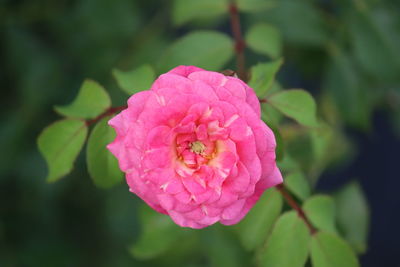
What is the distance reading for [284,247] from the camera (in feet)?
2.44

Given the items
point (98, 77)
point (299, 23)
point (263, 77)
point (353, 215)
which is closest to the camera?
point (263, 77)

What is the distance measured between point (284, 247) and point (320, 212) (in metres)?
0.09

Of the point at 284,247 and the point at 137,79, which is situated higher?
the point at 137,79

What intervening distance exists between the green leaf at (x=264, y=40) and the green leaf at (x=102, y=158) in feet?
1.25

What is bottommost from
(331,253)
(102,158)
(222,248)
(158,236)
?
(222,248)

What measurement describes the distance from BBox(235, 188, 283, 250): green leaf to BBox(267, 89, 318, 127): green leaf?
13cm

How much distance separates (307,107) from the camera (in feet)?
2.43

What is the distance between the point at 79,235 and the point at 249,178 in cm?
116

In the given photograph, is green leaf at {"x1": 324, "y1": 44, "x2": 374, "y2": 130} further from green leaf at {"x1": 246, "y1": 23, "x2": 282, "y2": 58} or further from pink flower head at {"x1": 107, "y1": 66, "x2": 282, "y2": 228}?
pink flower head at {"x1": 107, "y1": 66, "x2": 282, "y2": 228}

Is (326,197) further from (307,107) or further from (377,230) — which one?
(377,230)

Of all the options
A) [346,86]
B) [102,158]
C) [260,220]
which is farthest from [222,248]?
[346,86]

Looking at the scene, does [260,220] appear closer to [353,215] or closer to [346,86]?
[353,215]

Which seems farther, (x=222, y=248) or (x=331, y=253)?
(x=222, y=248)

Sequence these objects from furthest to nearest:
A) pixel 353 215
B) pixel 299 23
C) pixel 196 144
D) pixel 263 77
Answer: pixel 299 23 → pixel 353 215 → pixel 263 77 → pixel 196 144
